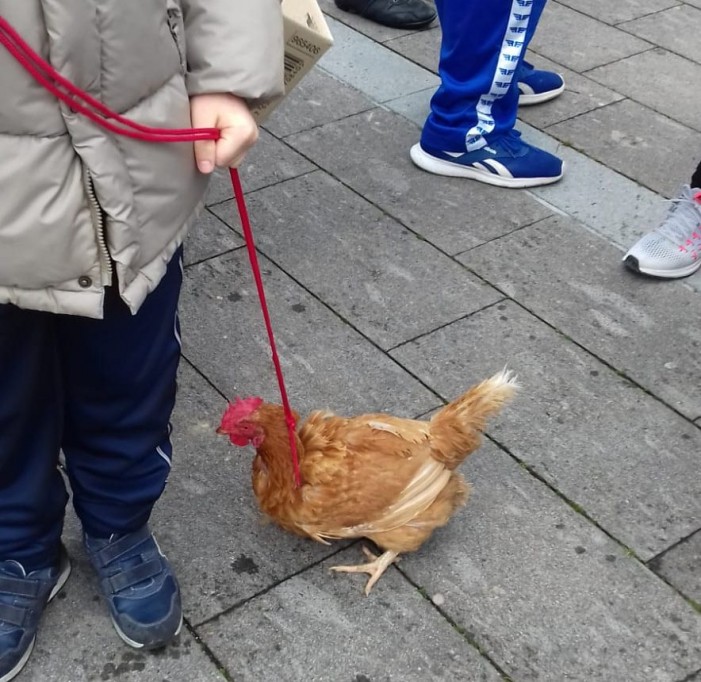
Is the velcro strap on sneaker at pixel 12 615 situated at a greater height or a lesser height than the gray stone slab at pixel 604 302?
greater

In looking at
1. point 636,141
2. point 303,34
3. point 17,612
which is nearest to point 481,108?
point 636,141

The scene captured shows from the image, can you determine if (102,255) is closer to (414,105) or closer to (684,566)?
(684,566)

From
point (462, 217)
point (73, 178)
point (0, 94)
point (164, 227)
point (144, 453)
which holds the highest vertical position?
point (0, 94)

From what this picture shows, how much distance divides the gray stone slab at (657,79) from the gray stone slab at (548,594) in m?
2.87

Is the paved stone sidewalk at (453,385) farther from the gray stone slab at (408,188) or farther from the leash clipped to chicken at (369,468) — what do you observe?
the leash clipped to chicken at (369,468)

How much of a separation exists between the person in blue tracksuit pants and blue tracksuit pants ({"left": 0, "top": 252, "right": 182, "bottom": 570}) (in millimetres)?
2487

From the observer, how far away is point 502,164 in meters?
4.47

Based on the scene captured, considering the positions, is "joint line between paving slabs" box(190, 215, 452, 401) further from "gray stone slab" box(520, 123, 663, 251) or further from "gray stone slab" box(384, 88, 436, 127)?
"gray stone slab" box(384, 88, 436, 127)

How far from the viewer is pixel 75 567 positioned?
272 centimetres

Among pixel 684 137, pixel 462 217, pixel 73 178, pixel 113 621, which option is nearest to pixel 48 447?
pixel 113 621

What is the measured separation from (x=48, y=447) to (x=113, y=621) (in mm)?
566

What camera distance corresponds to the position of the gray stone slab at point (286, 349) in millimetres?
3357

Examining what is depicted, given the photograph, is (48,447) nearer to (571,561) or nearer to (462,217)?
(571,561)

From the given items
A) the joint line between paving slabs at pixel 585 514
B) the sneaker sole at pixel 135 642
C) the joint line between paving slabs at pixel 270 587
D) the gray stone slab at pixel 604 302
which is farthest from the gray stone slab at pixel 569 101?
the sneaker sole at pixel 135 642
